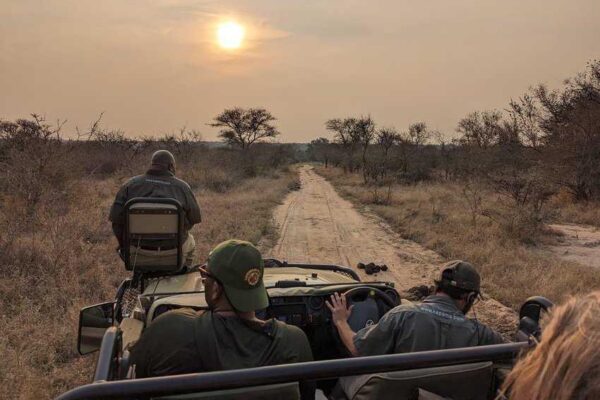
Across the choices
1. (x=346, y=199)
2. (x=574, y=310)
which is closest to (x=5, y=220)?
(x=574, y=310)

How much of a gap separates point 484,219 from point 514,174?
5.93 feet

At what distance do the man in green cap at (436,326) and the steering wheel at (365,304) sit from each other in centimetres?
25

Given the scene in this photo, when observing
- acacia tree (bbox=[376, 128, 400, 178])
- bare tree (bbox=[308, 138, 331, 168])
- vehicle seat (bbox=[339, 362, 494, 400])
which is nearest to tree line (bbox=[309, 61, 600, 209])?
acacia tree (bbox=[376, 128, 400, 178])

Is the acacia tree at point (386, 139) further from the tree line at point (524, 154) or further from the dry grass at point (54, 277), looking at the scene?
the dry grass at point (54, 277)

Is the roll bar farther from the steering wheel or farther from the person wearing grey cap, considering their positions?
the person wearing grey cap

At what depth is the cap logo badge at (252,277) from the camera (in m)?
2.15

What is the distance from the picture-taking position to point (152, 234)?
4.55 meters

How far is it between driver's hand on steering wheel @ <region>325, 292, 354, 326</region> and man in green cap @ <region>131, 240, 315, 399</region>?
2.43ft

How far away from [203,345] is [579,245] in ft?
39.7

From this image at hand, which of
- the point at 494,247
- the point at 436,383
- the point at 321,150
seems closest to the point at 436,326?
the point at 436,383

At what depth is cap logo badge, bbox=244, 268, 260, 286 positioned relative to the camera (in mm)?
2148

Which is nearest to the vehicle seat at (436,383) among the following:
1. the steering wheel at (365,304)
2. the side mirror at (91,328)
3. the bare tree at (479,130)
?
the steering wheel at (365,304)

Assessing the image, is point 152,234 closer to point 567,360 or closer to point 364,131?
point 567,360

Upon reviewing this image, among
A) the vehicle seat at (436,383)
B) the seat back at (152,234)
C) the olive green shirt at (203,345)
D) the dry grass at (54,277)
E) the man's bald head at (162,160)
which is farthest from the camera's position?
the man's bald head at (162,160)
